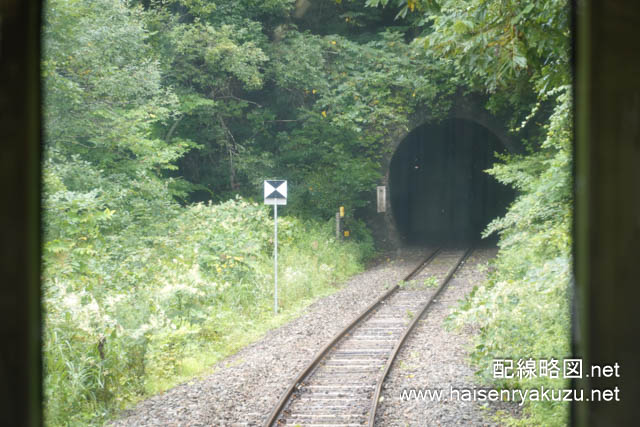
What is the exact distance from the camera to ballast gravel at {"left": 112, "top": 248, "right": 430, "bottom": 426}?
5.65m

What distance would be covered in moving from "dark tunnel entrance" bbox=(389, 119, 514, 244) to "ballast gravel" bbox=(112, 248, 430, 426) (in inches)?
558

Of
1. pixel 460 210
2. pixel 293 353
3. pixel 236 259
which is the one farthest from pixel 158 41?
pixel 460 210

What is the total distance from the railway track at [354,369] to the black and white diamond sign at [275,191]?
2975 mm

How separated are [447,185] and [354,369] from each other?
2513 centimetres

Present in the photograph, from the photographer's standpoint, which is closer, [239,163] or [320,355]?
[320,355]

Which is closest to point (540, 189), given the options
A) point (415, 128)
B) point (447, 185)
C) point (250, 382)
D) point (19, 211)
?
point (250, 382)

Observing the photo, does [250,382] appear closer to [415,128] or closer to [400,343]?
[400,343]

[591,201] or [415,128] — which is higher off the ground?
[415,128]

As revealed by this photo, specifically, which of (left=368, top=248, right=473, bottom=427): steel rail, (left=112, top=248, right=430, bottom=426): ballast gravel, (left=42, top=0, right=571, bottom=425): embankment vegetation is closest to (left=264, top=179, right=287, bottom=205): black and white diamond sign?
(left=42, top=0, right=571, bottom=425): embankment vegetation

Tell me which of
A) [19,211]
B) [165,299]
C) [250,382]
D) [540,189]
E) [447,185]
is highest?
[447,185]

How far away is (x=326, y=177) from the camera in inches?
683

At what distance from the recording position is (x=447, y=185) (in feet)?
101

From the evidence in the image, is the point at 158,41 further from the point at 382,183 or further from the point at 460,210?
the point at 460,210

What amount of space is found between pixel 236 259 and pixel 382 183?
8.90m
